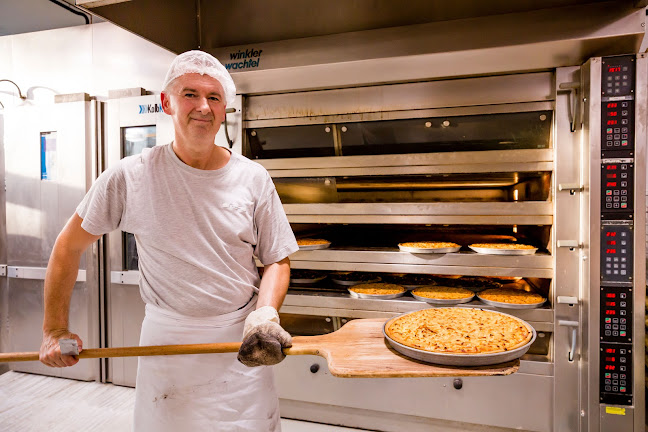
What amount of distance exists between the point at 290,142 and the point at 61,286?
1.91 m

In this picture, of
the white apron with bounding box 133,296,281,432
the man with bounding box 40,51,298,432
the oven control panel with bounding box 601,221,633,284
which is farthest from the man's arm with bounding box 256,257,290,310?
the oven control panel with bounding box 601,221,633,284

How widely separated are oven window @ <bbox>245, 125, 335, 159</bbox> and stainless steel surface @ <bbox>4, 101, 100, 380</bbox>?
5.02ft

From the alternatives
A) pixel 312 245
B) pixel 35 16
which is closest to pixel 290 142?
pixel 312 245

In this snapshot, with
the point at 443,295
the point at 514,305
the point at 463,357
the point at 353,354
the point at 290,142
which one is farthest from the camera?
the point at 290,142

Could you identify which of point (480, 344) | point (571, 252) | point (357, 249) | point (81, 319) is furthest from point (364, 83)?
point (81, 319)

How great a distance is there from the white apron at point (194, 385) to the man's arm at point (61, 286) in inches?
11.4

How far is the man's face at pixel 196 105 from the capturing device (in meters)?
1.46

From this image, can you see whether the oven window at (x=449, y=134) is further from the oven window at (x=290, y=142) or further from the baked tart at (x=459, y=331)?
the baked tart at (x=459, y=331)

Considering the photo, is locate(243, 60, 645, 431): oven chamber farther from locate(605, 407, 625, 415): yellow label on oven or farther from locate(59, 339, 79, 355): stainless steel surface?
locate(59, 339, 79, 355): stainless steel surface

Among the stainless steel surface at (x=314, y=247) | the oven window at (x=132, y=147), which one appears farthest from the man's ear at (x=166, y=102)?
the oven window at (x=132, y=147)

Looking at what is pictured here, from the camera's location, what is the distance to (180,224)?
1486 mm

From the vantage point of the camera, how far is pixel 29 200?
347cm

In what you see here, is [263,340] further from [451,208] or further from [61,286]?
[451,208]

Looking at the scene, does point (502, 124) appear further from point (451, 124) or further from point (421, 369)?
point (421, 369)
